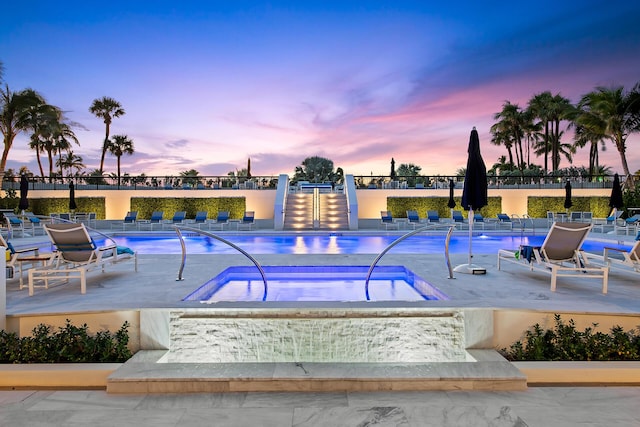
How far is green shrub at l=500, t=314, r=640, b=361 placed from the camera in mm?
4090

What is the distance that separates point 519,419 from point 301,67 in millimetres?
23038

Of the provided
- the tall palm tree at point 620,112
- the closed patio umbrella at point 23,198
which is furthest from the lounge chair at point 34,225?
the tall palm tree at point 620,112

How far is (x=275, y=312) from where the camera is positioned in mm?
4566

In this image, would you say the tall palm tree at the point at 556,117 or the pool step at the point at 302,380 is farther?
the tall palm tree at the point at 556,117

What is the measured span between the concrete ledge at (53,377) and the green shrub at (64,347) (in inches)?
9.5

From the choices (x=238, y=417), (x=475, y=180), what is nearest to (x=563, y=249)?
(x=475, y=180)

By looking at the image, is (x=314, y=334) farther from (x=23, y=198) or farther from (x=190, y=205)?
(x=190, y=205)

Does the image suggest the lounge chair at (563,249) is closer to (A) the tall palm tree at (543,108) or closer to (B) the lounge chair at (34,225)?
(B) the lounge chair at (34,225)

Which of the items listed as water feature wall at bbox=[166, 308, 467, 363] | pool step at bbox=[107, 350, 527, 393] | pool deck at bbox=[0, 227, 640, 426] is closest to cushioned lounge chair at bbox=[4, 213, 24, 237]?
pool deck at bbox=[0, 227, 640, 426]

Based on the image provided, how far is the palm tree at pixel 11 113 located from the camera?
70.3ft

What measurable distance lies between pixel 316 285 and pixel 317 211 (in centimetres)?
1257

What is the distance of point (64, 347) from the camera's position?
13.4ft

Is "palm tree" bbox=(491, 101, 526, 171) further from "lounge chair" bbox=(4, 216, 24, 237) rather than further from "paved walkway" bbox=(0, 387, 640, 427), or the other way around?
"paved walkway" bbox=(0, 387, 640, 427)

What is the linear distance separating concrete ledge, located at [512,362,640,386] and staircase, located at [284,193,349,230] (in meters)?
15.2
